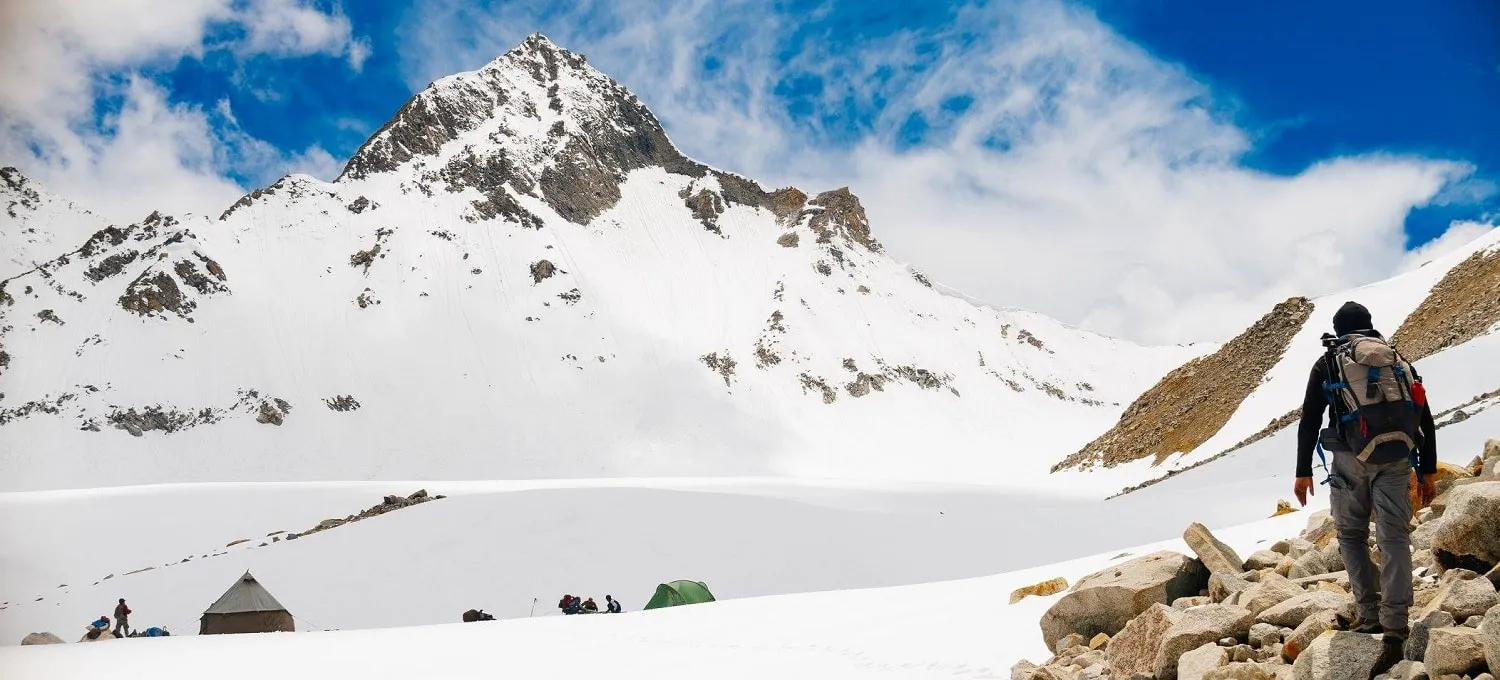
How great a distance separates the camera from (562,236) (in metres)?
129

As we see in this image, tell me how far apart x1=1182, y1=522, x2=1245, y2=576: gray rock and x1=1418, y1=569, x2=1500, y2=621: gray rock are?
8.84ft

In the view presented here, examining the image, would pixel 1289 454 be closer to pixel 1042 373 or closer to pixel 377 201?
pixel 1042 373

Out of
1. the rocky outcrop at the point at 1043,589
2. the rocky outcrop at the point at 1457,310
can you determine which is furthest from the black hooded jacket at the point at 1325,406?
the rocky outcrop at the point at 1457,310

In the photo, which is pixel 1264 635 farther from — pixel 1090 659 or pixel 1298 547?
pixel 1298 547

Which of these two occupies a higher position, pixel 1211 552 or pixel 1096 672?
pixel 1211 552

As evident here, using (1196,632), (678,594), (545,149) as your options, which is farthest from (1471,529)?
(545,149)

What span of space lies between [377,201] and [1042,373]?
98243 millimetres

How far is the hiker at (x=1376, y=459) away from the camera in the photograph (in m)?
5.40

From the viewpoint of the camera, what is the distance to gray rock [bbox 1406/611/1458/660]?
503cm

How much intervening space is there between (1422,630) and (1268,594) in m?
1.55

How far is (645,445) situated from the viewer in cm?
9669

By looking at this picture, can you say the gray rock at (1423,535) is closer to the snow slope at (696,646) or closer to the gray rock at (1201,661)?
the gray rock at (1201,661)

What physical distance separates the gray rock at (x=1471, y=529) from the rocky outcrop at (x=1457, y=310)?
30054 mm

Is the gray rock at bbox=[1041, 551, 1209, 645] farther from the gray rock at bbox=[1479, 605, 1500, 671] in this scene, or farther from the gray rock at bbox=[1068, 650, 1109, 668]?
the gray rock at bbox=[1479, 605, 1500, 671]
